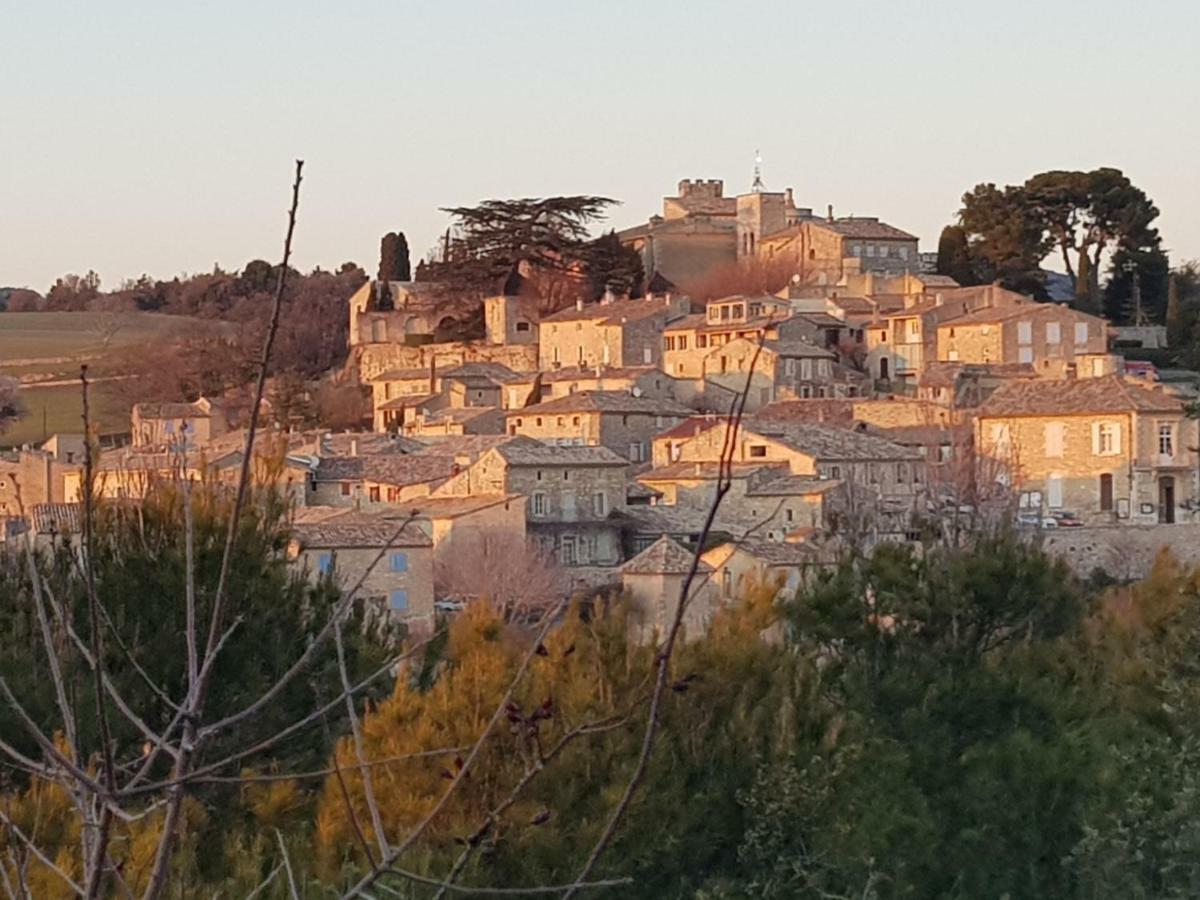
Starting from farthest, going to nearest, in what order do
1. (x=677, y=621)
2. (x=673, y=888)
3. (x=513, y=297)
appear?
(x=513, y=297) → (x=673, y=888) → (x=677, y=621)

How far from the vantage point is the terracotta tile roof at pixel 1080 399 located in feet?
126

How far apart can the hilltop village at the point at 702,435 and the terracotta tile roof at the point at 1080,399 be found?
63mm

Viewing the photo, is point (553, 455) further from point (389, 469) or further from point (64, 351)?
point (64, 351)

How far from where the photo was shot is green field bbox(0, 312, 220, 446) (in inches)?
2299

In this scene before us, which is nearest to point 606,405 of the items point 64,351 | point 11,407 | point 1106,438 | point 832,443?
point 832,443

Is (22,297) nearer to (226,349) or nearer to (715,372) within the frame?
(226,349)

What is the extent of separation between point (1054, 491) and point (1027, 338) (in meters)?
11.3

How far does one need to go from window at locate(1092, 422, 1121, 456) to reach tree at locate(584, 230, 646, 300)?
21.6 metres

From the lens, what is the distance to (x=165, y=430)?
48812 mm

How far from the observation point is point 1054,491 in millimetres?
39219

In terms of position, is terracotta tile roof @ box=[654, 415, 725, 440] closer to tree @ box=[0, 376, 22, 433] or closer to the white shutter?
the white shutter

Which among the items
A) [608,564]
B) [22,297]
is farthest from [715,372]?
[22,297]

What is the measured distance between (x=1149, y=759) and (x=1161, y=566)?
3.62 m

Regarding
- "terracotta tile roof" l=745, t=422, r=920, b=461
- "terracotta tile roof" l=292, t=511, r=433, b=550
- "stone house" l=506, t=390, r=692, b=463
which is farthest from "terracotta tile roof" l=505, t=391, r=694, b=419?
"terracotta tile roof" l=292, t=511, r=433, b=550
